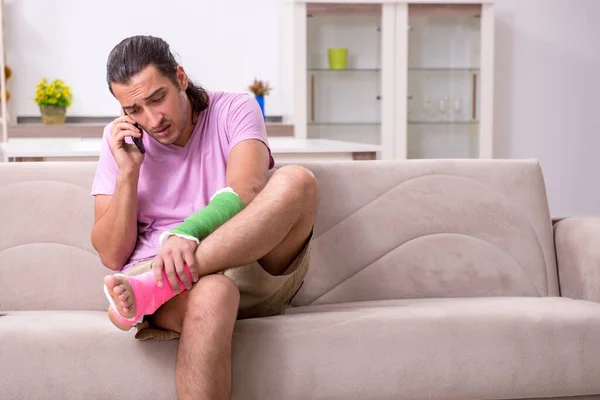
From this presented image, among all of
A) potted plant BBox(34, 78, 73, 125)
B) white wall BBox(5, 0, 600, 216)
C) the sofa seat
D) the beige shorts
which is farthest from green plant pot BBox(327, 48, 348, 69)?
the sofa seat

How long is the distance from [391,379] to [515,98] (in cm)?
448

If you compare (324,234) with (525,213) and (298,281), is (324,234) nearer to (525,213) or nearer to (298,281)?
(298,281)

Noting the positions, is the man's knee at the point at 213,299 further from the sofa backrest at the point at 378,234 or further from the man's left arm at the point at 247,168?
the sofa backrest at the point at 378,234

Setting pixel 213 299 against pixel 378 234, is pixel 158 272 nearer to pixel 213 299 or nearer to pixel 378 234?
pixel 213 299

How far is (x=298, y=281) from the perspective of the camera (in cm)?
192

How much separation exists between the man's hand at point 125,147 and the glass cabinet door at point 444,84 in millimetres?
3660

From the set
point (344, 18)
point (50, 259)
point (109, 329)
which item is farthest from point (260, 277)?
point (344, 18)

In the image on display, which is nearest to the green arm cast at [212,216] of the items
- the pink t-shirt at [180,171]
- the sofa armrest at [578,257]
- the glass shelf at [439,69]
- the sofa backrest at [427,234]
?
the pink t-shirt at [180,171]

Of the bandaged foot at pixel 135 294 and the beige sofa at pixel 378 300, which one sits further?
the beige sofa at pixel 378 300

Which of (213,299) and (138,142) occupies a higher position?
(138,142)

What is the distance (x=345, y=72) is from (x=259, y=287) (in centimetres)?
380

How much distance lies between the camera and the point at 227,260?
1.63 m

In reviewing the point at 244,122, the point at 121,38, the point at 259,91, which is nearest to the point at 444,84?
the point at 259,91

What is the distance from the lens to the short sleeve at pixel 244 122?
1953mm
